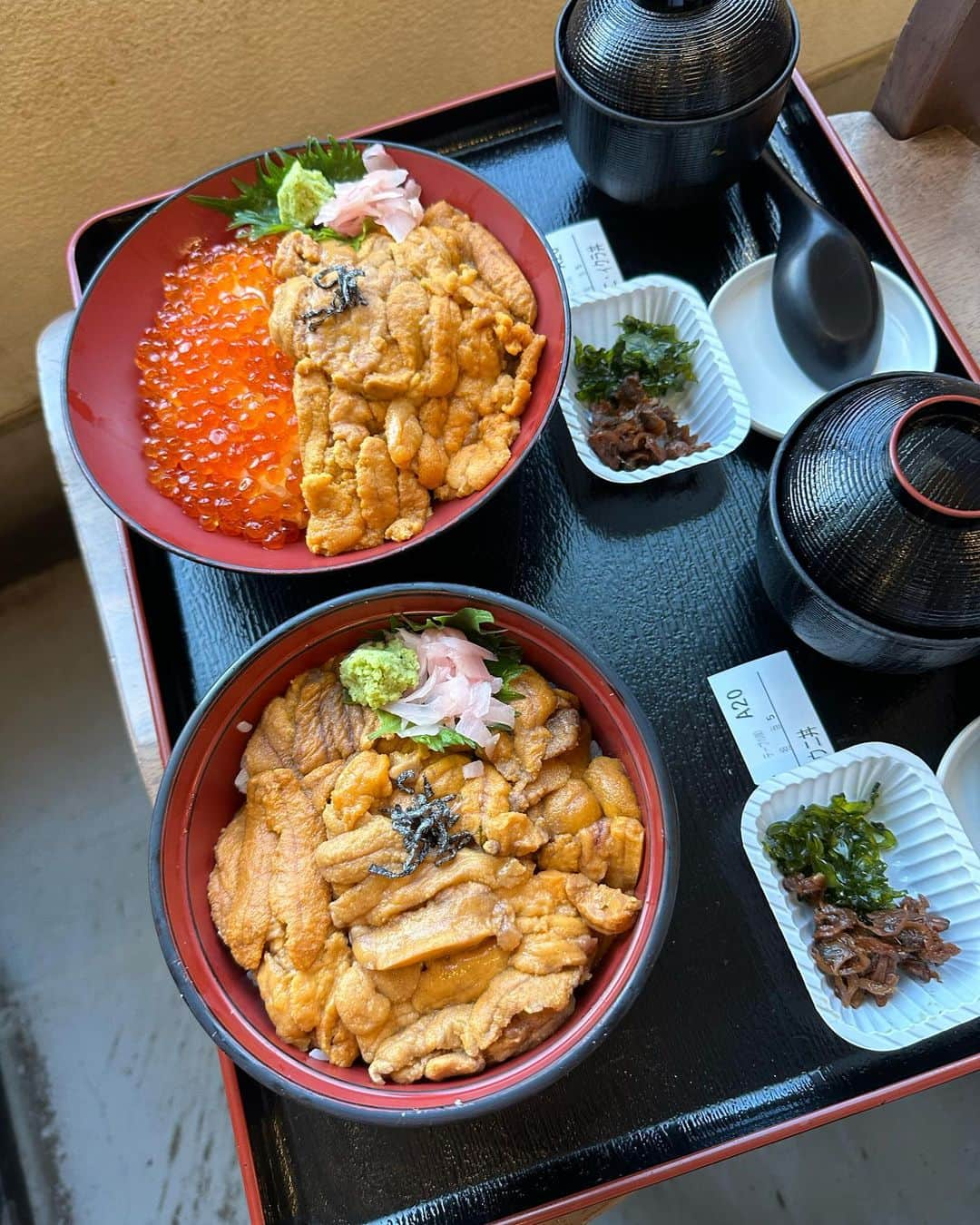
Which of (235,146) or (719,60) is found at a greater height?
(719,60)

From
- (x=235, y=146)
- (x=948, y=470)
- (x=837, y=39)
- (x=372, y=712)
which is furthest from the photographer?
(x=837, y=39)

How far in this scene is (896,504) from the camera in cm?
137

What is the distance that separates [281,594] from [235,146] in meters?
1.75

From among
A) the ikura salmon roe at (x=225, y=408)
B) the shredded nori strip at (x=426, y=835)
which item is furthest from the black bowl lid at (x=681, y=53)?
the shredded nori strip at (x=426, y=835)

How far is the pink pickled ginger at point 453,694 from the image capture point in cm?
148

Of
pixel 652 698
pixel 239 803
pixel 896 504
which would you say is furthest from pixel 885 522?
pixel 239 803

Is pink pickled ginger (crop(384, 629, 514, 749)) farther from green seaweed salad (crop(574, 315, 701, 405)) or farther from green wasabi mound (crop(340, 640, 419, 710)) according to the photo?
green seaweed salad (crop(574, 315, 701, 405))

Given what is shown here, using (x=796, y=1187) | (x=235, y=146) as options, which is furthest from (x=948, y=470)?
(x=235, y=146)

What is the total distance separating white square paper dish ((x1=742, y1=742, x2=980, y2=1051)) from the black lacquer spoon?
84cm

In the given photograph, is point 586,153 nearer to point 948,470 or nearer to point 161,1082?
point 948,470

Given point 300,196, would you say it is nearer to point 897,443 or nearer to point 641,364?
point 641,364

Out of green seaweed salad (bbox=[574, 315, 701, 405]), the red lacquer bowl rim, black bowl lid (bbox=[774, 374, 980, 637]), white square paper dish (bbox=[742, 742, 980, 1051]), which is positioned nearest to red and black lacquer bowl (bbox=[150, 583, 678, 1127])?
white square paper dish (bbox=[742, 742, 980, 1051])

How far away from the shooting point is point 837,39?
312 cm

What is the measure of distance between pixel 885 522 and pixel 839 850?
23.2 inches
